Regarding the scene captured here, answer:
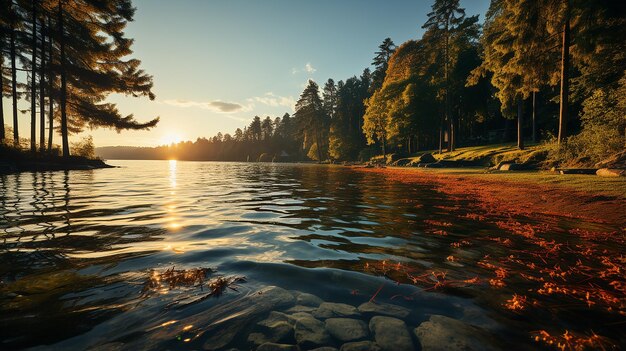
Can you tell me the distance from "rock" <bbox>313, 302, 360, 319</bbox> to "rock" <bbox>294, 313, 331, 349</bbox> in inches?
4.5

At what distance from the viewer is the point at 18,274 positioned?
3287 millimetres

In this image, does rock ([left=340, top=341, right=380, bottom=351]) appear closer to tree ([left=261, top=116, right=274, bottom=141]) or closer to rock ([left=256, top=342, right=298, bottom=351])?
rock ([left=256, top=342, right=298, bottom=351])

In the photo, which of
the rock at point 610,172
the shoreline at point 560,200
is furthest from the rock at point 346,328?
the rock at point 610,172

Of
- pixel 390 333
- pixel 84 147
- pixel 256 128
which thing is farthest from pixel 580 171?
pixel 256 128

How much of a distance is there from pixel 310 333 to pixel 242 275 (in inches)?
58.0

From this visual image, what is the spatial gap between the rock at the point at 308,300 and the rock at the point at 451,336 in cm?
96

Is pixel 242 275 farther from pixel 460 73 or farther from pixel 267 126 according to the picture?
pixel 267 126

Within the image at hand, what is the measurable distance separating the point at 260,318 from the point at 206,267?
5.11 ft

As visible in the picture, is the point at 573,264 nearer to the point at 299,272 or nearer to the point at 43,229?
the point at 299,272

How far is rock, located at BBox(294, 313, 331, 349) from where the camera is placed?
220 centimetres

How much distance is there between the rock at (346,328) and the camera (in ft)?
7.54

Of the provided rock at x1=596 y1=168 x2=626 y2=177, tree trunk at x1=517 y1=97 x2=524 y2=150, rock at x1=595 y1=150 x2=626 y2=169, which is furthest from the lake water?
tree trunk at x1=517 y1=97 x2=524 y2=150

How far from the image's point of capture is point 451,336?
7.68 feet

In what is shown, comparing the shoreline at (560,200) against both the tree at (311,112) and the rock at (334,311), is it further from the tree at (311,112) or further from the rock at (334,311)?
the tree at (311,112)
